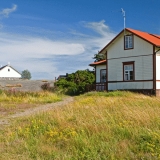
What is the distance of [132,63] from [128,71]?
A: 87cm

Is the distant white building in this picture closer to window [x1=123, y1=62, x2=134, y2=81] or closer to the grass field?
window [x1=123, y1=62, x2=134, y2=81]

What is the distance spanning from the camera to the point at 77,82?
27969mm

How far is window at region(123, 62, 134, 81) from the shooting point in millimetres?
22094

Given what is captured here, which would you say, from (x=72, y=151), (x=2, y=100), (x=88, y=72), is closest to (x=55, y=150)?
(x=72, y=151)

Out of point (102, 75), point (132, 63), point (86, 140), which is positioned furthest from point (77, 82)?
point (86, 140)

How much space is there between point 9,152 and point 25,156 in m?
0.49

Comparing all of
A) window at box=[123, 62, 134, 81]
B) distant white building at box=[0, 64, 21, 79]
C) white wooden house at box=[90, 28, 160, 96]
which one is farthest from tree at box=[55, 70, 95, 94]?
distant white building at box=[0, 64, 21, 79]

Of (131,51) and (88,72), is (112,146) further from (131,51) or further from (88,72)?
(88,72)

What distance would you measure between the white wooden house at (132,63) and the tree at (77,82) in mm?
2707

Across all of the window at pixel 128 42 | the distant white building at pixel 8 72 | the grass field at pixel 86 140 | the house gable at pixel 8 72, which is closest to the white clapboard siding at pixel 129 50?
the window at pixel 128 42

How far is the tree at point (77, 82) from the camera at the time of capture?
2700 cm

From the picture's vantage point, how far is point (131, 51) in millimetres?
21922

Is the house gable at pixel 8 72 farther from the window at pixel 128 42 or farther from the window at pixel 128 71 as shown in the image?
the window at pixel 128 42

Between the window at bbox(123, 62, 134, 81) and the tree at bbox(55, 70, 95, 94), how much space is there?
5522mm
